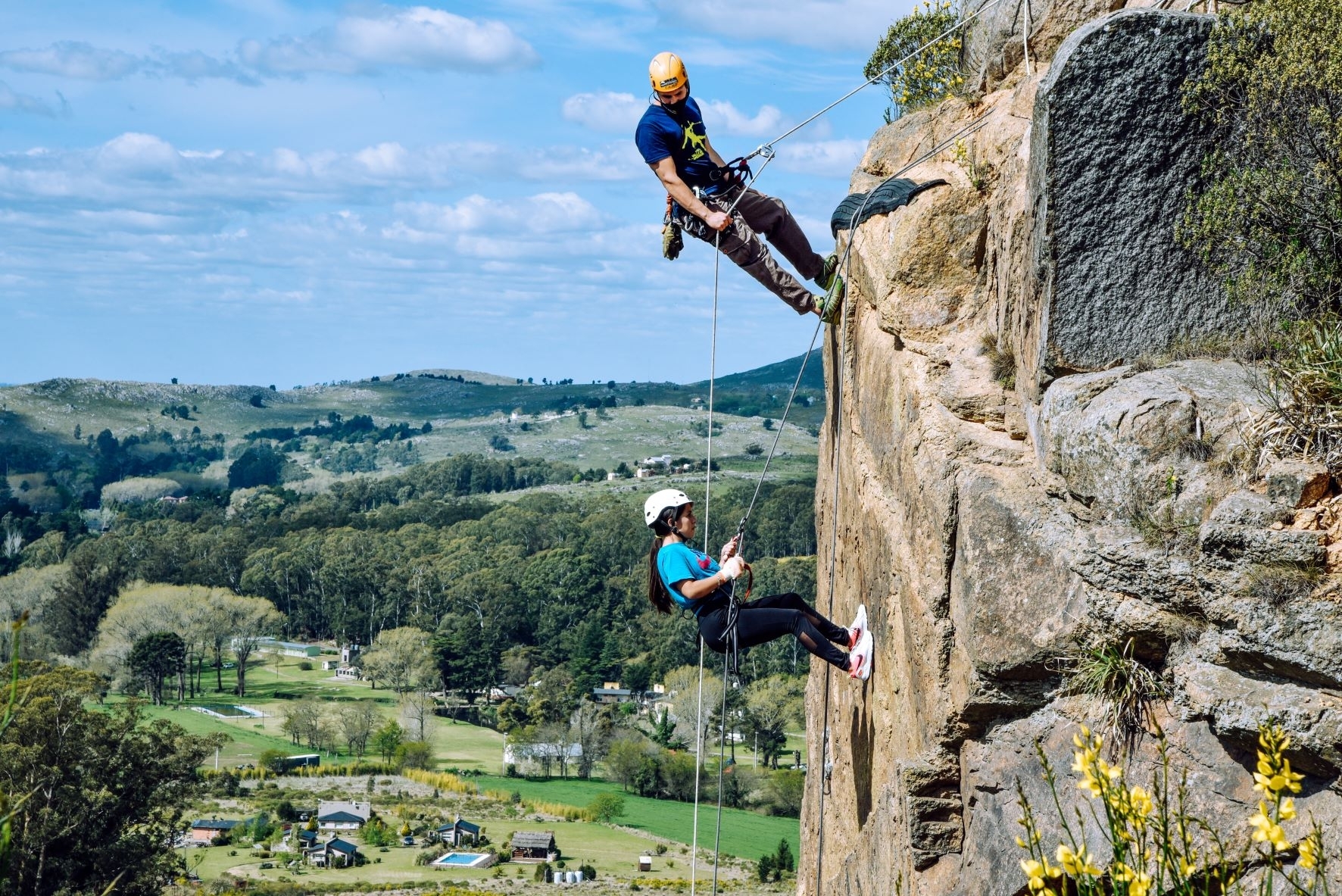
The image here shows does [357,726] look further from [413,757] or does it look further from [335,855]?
[335,855]

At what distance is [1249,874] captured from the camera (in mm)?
6035

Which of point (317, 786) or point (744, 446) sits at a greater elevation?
point (744, 446)

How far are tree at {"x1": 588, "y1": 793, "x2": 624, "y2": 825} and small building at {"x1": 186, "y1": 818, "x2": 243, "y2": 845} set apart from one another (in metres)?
18.2

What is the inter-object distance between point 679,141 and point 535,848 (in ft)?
185

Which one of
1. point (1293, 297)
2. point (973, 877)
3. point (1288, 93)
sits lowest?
point (973, 877)

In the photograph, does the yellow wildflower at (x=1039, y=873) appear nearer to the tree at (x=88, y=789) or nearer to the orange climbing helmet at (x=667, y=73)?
the orange climbing helmet at (x=667, y=73)

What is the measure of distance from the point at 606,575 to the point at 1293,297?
333 feet

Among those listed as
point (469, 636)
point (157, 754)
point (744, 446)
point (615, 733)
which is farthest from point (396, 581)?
point (744, 446)

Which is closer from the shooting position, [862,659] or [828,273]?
[862,659]

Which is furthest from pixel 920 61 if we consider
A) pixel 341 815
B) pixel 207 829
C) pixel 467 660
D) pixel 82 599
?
pixel 82 599

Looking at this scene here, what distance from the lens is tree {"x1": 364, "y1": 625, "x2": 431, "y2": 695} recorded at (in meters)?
93.1

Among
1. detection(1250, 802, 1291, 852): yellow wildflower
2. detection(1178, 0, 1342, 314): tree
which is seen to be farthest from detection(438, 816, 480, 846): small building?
detection(1250, 802, 1291, 852): yellow wildflower

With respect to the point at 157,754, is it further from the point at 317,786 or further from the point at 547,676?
the point at 547,676

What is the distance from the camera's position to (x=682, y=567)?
882 cm
